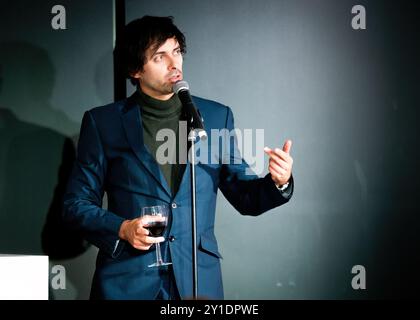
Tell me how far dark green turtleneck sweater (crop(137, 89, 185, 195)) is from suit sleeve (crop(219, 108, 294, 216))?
22cm

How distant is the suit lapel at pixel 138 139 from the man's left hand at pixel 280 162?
486mm

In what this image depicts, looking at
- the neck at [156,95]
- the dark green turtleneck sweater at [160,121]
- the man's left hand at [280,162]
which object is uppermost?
the neck at [156,95]

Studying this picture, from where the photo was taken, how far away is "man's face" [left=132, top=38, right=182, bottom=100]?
254 cm

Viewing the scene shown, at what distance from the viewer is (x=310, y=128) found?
296 centimetres

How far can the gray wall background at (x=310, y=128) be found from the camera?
2.95m

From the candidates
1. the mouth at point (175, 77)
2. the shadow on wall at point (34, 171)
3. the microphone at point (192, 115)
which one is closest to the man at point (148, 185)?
the mouth at point (175, 77)

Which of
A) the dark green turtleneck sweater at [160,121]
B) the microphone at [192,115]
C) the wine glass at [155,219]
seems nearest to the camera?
the microphone at [192,115]

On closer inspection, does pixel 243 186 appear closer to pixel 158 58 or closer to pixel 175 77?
pixel 175 77

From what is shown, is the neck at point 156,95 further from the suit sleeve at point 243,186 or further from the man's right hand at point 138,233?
the man's right hand at point 138,233

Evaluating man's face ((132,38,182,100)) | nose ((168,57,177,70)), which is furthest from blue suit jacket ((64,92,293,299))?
nose ((168,57,177,70))

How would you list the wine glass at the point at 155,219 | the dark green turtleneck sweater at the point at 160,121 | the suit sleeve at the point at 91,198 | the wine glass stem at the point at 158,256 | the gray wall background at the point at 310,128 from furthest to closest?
the gray wall background at the point at 310,128, the dark green turtleneck sweater at the point at 160,121, the suit sleeve at the point at 91,198, the wine glass stem at the point at 158,256, the wine glass at the point at 155,219

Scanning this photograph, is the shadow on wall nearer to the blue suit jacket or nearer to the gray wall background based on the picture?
the gray wall background

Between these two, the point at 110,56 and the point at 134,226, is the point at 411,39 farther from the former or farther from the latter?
the point at 134,226
